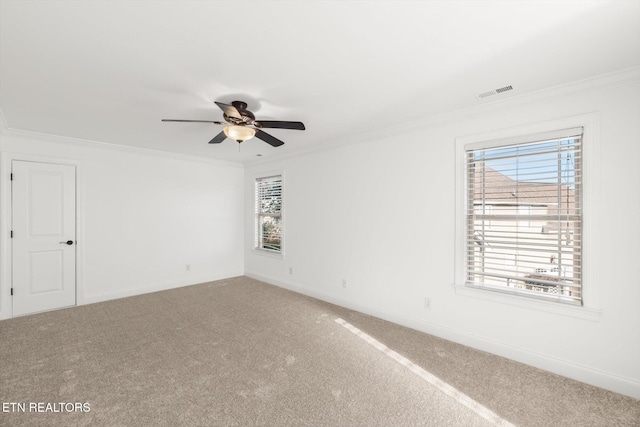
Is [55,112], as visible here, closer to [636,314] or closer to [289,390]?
[289,390]

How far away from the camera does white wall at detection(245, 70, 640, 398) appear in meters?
2.19

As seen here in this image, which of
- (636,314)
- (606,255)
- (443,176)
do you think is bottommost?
(636,314)

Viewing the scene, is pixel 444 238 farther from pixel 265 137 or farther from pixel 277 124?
pixel 265 137

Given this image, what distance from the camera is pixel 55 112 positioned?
304cm

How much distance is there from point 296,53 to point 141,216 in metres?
4.19

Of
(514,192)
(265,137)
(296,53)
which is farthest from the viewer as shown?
(265,137)

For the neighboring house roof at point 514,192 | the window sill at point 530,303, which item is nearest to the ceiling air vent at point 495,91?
the neighboring house roof at point 514,192

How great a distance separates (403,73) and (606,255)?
2.16m

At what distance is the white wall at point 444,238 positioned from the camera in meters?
2.19

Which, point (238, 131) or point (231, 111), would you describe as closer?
point (231, 111)

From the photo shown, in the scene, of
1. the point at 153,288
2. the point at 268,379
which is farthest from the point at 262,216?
the point at 268,379

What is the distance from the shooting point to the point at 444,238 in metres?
3.14

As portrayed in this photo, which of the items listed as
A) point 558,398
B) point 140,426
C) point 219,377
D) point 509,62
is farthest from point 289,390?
point 509,62

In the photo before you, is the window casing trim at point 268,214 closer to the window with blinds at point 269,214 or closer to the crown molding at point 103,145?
the window with blinds at point 269,214
